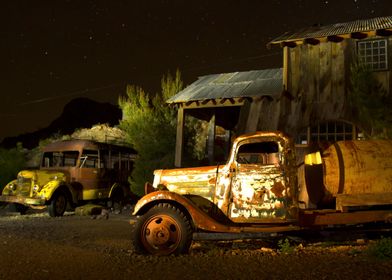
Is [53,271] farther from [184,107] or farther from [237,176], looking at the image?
[184,107]

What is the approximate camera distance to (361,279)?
5715 millimetres

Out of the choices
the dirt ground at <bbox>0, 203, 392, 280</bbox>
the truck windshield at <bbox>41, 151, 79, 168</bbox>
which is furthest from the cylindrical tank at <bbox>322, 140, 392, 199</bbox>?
the truck windshield at <bbox>41, 151, 79, 168</bbox>

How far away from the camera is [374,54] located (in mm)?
14227

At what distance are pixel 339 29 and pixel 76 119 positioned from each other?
5577cm

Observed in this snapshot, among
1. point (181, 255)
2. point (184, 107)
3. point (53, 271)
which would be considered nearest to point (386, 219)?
point (181, 255)

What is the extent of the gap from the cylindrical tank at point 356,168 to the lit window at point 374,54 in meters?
6.84

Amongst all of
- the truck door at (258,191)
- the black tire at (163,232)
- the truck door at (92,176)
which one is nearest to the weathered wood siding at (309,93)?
the truck door at (92,176)

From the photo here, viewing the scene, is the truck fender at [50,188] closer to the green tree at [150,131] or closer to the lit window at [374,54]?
the green tree at [150,131]

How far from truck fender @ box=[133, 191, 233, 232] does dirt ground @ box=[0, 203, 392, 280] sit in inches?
18.7

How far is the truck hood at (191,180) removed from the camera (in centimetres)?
806

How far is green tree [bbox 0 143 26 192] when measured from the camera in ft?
88.0

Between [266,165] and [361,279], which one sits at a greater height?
[266,165]

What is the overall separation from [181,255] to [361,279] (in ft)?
9.68

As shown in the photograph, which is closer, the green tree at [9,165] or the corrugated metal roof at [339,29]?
the corrugated metal roof at [339,29]
